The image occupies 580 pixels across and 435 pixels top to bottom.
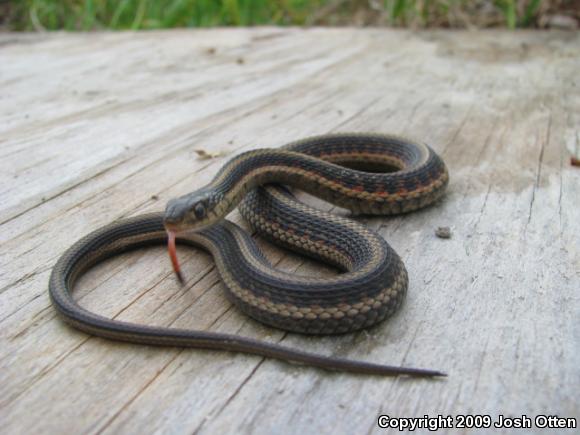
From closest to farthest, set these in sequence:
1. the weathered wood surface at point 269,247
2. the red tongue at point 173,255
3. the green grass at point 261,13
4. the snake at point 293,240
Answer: the weathered wood surface at point 269,247, the snake at point 293,240, the red tongue at point 173,255, the green grass at point 261,13

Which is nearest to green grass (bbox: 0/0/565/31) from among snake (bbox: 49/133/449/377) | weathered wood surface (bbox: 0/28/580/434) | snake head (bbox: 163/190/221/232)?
weathered wood surface (bbox: 0/28/580/434)

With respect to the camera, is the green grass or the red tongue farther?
the green grass

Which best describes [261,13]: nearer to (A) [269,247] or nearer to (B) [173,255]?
(A) [269,247]

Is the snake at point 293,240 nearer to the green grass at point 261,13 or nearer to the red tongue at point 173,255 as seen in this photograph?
the red tongue at point 173,255

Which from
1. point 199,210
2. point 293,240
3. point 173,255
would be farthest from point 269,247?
point 173,255

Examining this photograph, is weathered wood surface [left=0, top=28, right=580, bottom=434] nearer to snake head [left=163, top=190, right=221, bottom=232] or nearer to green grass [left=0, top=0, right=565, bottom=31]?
snake head [left=163, top=190, right=221, bottom=232]

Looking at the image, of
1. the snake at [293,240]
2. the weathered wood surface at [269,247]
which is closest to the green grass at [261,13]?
the weathered wood surface at [269,247]

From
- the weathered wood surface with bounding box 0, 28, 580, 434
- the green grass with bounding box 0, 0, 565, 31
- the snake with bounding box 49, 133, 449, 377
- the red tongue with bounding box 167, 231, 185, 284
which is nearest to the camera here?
the weathered wood surface with bounding box 0, 28, 580, 434
